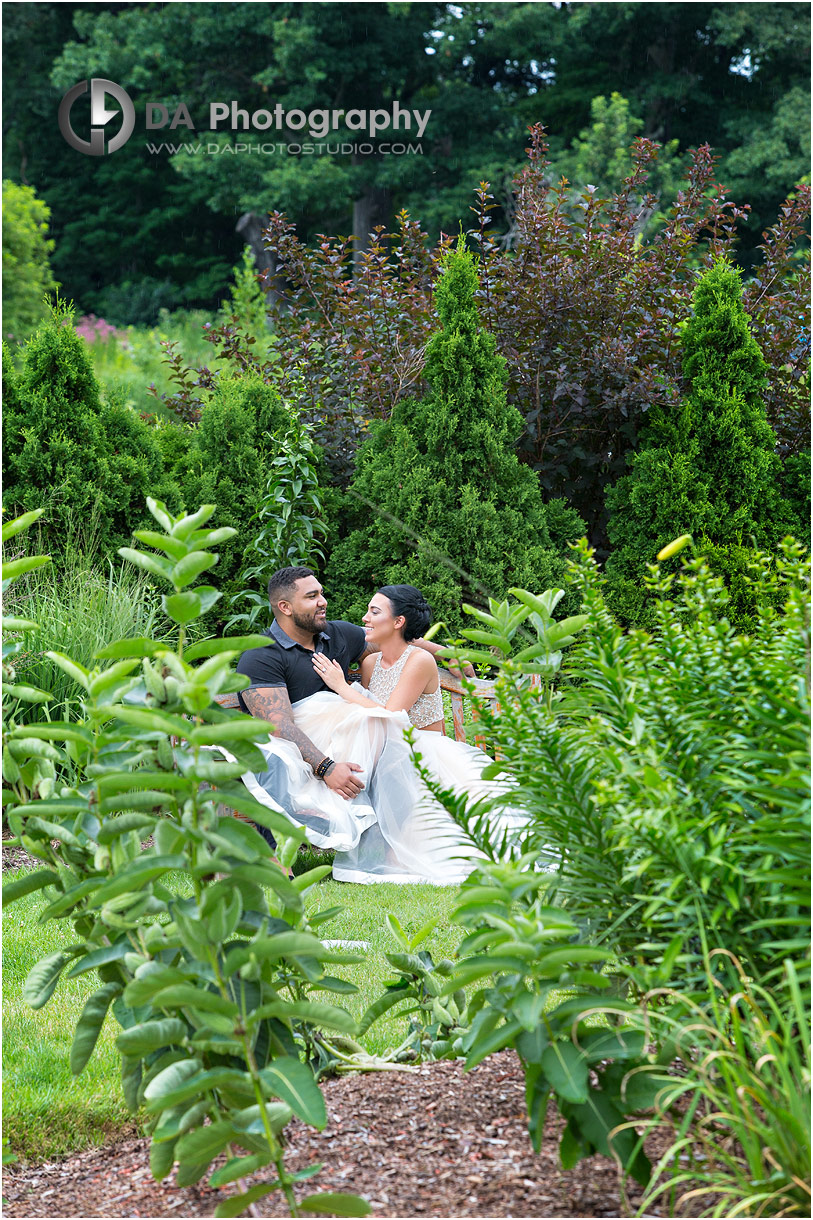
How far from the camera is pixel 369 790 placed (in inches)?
207

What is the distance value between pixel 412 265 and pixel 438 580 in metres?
3.14

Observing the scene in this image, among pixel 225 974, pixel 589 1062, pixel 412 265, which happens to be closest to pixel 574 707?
pixel 589 1062

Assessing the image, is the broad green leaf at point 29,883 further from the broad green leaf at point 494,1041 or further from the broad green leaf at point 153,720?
the broad green leaf at point 494,1041

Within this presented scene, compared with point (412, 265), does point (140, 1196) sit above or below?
below

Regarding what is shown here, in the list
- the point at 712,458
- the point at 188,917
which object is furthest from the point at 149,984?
the point at 712,458

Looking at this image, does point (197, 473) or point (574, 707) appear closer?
point (574, 707)

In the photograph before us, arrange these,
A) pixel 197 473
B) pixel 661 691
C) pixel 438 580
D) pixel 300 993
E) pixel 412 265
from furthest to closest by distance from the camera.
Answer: pixel 412 265, pixel 197 473, pixel 438 580, pixel 300 993, pixel 661 691

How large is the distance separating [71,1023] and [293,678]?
7.64 feet

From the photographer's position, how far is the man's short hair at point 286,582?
516 cm

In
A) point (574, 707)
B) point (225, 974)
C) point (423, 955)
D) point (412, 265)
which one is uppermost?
point (412, 265)

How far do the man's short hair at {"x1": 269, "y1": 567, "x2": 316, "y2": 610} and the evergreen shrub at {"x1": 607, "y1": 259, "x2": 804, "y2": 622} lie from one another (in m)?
2.48

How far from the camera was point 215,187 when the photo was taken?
72.3 ft

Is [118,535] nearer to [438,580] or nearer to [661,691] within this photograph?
[438,580]

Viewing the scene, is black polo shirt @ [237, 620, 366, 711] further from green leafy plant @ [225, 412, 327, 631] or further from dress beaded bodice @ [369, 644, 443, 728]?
green leafy plant @ [225, 412, 327, 631]
